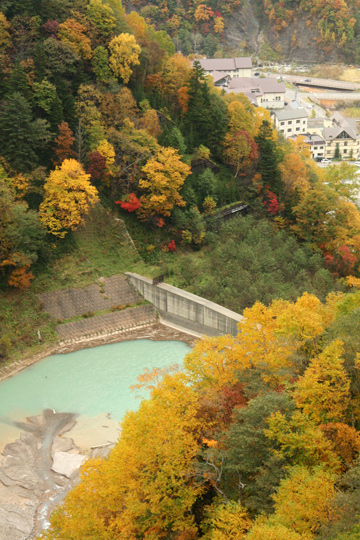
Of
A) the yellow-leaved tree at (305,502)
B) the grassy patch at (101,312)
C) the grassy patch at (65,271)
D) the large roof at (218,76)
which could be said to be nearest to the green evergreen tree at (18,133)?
the grassy patch at (65,271)

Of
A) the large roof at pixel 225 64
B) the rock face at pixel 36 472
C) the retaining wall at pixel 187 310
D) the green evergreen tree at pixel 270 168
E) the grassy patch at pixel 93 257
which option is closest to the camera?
the rock face at pixel 36 472

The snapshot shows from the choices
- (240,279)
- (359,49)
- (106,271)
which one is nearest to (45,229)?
(106,271)

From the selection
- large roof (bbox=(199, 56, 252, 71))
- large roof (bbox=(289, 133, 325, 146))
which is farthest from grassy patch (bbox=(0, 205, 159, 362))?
large roof (bbox=(199, 56, 252, 71))

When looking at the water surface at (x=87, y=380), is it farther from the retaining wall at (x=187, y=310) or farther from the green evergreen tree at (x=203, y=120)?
the green evergreen tree at (x=203, y=120)

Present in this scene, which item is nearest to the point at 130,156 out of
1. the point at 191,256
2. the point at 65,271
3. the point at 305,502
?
the point at 191,256

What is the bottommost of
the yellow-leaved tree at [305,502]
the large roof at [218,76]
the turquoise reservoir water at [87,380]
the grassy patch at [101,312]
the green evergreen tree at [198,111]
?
the turquoise reservoir water at [87,380]

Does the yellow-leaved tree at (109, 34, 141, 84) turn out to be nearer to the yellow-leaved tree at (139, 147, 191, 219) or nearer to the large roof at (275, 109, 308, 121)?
the yellow-leaved tree at (139, 147, 191, 219)
